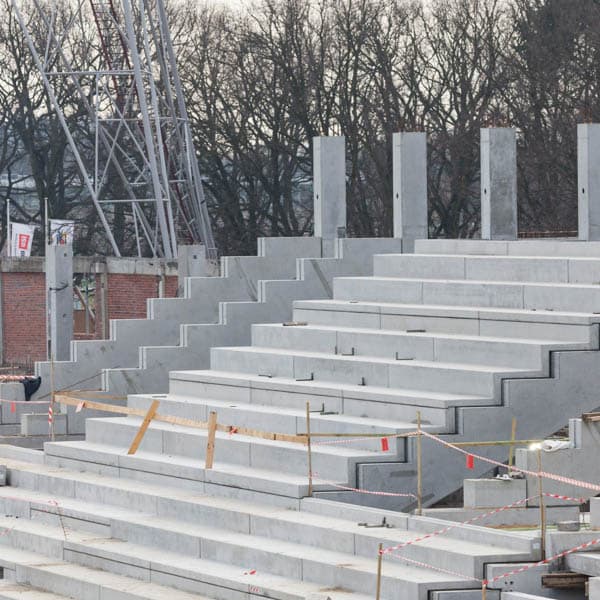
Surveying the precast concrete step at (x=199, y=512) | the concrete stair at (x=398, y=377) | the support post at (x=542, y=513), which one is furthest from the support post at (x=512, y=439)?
the support post at (x=542, y=513)

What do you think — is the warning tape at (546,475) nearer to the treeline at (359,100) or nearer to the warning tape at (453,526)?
the warning tape at (453,526)

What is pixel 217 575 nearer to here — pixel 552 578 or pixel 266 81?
pixel 552 578

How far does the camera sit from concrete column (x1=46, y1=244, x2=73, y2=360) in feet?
96.7

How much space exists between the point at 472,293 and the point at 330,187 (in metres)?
6.02

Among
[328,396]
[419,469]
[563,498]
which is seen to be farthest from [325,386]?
[563,498]

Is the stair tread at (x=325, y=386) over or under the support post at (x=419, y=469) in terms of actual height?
over

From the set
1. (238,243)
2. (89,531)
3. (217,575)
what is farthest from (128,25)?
(217,575)

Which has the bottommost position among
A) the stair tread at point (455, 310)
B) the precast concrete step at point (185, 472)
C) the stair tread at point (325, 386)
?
the precast concrete step at point (185, 472)

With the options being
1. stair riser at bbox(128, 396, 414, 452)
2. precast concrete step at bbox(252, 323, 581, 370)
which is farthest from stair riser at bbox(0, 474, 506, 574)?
precast concrete step at bbox(252, 323, 581, 370)

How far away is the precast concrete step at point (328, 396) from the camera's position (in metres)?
19.3

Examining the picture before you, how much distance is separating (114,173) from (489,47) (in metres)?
12.2

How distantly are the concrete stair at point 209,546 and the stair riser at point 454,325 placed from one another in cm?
314

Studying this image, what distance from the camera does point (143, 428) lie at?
22.1 meters

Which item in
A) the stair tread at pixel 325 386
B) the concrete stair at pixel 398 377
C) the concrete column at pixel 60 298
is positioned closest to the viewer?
the concrete stair at pixel 398 377
